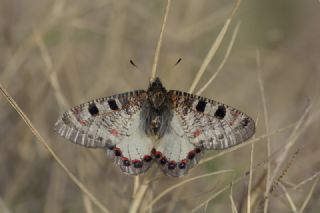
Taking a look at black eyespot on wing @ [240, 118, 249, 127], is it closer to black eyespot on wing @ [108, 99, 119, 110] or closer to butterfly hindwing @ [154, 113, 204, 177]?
butterfly hindwing @ [154, 113, 204, 177]

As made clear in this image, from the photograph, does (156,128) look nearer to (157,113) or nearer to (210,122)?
(157,113)

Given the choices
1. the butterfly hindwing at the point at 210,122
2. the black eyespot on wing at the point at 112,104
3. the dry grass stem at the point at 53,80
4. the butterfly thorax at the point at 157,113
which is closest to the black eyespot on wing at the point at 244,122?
the butterfly hindwing at the point at 210,122

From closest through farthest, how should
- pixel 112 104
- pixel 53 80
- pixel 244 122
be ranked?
1. pixel 244 122
2. pixel 112 104
3. pixel 53 80

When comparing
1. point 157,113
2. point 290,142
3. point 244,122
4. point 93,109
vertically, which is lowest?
point 290,142

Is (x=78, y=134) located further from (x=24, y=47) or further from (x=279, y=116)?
(x=279, y=116)

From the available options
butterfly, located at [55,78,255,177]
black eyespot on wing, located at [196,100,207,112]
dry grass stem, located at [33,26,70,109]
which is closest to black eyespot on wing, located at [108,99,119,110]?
butterfly, located at [55,78,255,177]

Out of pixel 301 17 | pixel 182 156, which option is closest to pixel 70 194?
pixel 182 156

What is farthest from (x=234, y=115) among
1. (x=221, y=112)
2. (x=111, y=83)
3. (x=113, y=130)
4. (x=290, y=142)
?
(x=111, y=83)
